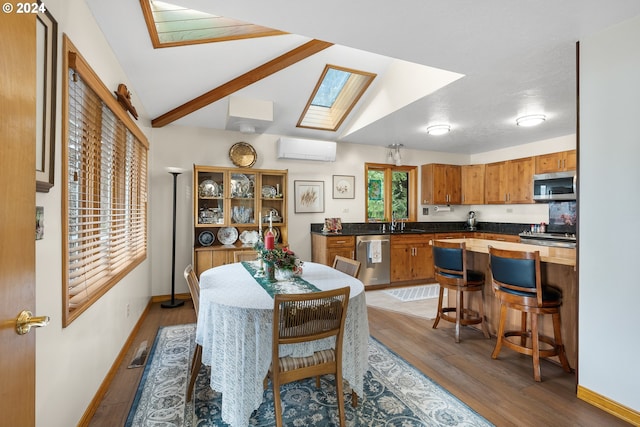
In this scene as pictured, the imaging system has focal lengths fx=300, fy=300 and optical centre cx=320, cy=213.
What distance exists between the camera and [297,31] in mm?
2135

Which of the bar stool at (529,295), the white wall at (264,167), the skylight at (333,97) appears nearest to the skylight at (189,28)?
the skylight at (333,97)

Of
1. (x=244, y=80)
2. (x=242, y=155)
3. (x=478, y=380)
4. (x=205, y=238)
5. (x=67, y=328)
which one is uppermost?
(x=244, y=80)

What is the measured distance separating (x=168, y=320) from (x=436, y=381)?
292 cm

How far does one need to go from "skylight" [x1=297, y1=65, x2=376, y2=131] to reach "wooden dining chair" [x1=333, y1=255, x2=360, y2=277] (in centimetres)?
235

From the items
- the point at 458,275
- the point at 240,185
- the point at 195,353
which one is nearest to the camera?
the point at 195,353

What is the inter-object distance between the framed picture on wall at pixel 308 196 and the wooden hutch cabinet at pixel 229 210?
14.6 inches

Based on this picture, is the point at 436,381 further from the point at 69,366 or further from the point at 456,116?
the point at 456,116

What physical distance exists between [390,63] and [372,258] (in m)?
2.79

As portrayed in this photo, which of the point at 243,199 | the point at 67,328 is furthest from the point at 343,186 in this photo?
the point at 67,328

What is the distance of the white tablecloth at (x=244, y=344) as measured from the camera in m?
1.57

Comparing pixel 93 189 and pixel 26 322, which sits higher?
pixel 93 189

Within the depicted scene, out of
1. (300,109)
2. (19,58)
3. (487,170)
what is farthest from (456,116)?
(19,58)

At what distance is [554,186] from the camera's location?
4.54m

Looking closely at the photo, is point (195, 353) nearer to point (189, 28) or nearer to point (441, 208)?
point (189, 28)
